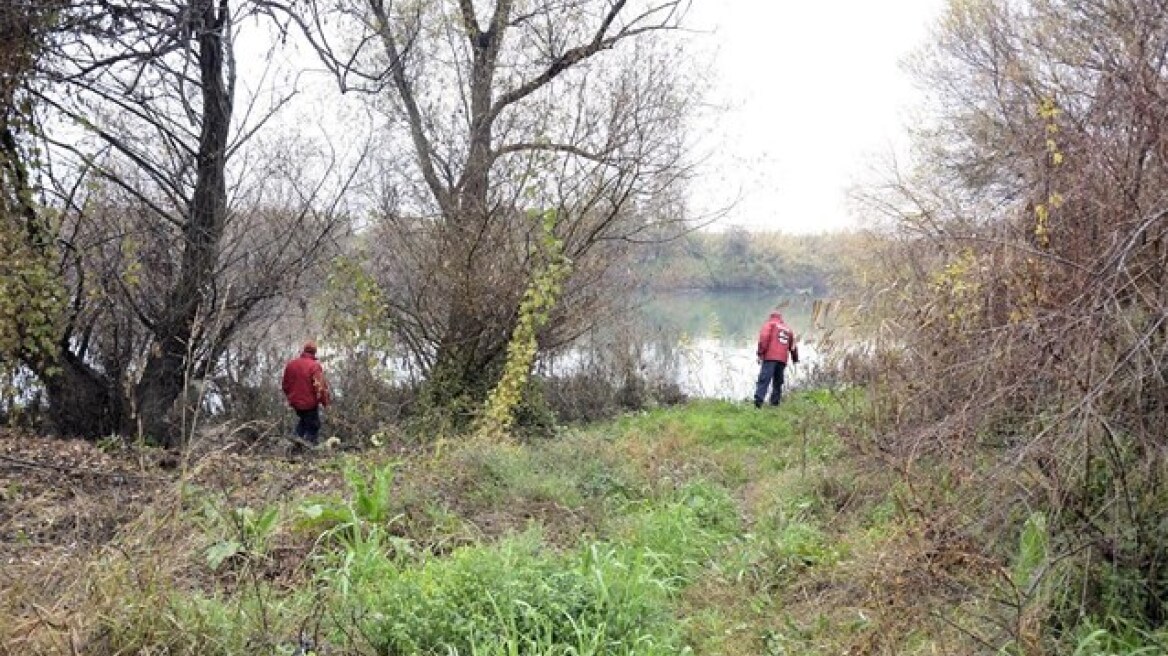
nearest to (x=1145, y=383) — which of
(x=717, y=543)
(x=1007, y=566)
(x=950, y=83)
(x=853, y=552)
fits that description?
(x=1007, y=566)

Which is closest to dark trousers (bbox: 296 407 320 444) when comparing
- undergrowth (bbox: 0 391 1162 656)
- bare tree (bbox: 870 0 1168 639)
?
undergrowth (bbox: 0 391 1162 656)

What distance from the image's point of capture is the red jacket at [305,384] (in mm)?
11531

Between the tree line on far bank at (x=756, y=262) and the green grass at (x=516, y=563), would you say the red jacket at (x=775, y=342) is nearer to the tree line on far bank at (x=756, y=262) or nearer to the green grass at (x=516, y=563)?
the tree line on far bank at (x=756, y=262)

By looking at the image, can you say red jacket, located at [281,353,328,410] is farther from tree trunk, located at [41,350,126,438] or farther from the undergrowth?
the undergrowth

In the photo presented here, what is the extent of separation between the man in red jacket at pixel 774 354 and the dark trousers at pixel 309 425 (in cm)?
676

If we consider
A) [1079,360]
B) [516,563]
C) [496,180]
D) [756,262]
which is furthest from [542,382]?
[756,262]

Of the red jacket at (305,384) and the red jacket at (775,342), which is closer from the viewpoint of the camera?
the red jacket at (305,384)

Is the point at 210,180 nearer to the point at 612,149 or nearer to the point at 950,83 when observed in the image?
the point at 612,149

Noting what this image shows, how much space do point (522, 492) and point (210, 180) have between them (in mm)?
6349

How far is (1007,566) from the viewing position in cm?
446

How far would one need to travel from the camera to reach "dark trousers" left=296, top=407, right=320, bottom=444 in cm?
1182

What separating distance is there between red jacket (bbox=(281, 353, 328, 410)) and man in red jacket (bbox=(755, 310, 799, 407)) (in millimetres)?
6697

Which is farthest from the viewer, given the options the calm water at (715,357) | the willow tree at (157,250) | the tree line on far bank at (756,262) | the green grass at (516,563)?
the tree line on far bank at (756,262)

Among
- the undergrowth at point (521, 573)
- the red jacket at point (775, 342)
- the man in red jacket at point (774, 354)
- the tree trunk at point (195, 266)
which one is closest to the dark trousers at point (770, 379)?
the man in red jacket at point (774, 354)
